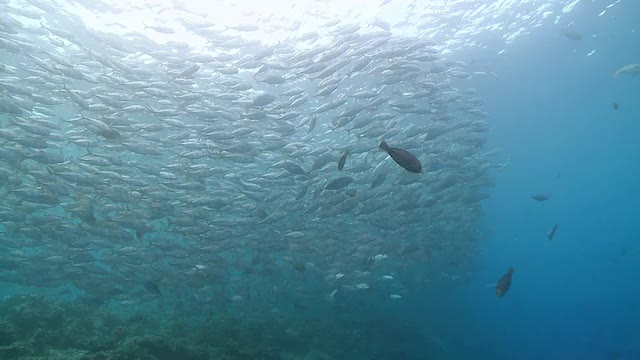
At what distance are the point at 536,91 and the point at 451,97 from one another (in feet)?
64.4

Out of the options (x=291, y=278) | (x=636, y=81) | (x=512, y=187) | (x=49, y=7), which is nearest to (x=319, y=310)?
(x=291, y=278)

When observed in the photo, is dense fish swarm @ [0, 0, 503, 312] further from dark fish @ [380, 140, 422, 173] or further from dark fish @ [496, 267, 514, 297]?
dark fish @ [380, 140, 422, 173]

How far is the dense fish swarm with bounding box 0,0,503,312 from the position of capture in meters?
10.5

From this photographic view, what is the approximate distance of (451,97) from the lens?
12.6 meters

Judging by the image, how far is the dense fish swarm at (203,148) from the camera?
414 inches

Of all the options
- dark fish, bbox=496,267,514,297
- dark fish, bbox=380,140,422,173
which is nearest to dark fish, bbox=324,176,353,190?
dark fish, bbox=496,267,514,297

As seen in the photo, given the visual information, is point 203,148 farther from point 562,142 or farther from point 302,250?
point 562,142

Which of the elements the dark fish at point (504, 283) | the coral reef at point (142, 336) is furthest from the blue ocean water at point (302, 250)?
the dark fish at point (504, 283)

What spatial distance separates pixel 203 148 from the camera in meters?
11.6

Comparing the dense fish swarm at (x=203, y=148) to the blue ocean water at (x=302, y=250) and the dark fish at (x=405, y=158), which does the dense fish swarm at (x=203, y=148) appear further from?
the dark fish at (x=405, y=158)

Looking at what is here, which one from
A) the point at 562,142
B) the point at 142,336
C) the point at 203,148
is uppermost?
the point at 562,142

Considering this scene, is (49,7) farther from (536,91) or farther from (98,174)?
(536,91)

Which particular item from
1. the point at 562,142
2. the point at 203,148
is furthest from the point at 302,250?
the point at 562,142

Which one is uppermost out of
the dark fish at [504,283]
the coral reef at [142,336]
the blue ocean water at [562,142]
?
the blue ocean water at [562,142]
